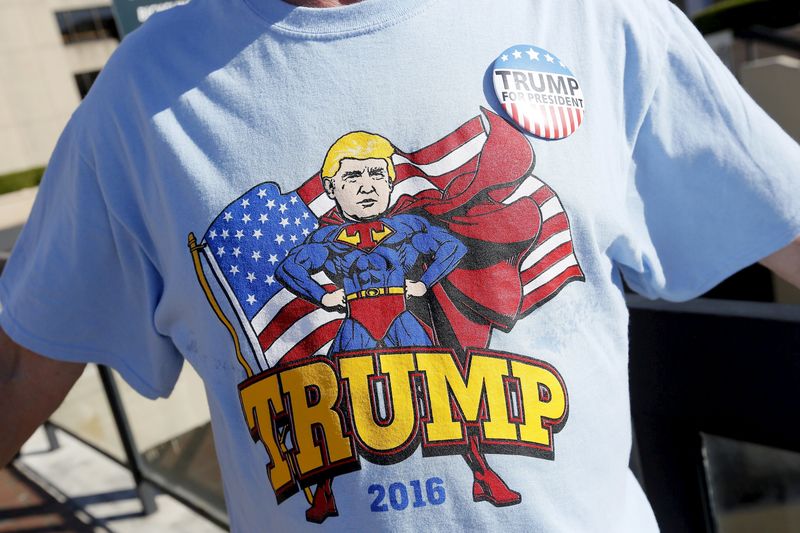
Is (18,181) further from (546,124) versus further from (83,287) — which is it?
(546,124)

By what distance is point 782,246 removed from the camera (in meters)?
1.13

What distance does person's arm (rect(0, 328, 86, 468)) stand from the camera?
1.25 metres

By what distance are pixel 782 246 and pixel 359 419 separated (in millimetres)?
614

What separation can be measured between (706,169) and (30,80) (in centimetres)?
2950

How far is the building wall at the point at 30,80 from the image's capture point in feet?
88.3

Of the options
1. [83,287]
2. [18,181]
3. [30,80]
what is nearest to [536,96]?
[83,287]

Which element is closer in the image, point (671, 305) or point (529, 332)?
point (529, 332)

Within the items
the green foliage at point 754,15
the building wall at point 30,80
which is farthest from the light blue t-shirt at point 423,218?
the building wall at point 30,80

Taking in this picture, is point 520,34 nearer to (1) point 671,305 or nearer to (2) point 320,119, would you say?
(2) point 320,119

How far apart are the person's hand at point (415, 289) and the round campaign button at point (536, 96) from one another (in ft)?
0.79

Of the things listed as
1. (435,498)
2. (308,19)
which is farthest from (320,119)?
(435,498)

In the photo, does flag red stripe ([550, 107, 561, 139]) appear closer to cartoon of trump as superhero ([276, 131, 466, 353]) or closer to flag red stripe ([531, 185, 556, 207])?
flag red stripe ([531, 185, 556, 207])

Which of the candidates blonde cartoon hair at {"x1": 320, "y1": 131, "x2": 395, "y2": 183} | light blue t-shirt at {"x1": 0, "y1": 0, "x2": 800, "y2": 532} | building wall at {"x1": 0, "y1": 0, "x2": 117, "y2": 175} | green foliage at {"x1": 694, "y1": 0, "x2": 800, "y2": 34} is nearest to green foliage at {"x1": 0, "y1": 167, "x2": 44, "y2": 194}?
building wall at {"x1": 0, "y1": 0, "x2": 117, "y2": 175}

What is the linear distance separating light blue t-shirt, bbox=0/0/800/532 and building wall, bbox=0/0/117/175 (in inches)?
1110
